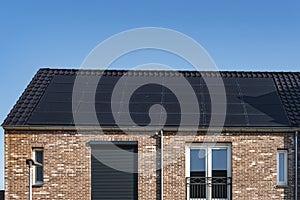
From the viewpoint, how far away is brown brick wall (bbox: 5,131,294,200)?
1420 centimetres

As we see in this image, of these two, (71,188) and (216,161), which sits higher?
(216,161)

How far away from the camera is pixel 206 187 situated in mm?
14414

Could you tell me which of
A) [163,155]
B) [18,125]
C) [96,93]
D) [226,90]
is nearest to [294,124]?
[226,90]

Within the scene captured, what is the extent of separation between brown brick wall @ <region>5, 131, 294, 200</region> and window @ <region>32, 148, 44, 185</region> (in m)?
0.21

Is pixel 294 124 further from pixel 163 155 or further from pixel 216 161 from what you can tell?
pixel 163 155

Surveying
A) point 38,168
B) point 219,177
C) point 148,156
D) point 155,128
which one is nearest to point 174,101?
point 155,128

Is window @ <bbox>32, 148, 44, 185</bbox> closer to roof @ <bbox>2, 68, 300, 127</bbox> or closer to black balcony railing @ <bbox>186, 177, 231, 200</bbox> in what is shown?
roof @ <bbox>2, 68, 300, 127</bbox>

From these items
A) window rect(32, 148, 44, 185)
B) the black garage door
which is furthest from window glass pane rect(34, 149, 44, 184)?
the black garage door

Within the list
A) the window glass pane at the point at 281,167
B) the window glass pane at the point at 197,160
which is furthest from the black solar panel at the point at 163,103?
the window glass pane at the point at 281,167

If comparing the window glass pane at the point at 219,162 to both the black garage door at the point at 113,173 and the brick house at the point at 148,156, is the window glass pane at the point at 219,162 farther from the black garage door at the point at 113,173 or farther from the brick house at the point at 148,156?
the black garage door at the point at 113,173

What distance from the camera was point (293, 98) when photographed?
16.5 metres

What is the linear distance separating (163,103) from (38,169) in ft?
16.3

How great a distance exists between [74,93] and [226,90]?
5.92 m

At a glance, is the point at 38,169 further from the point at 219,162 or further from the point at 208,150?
the point at 219,162
